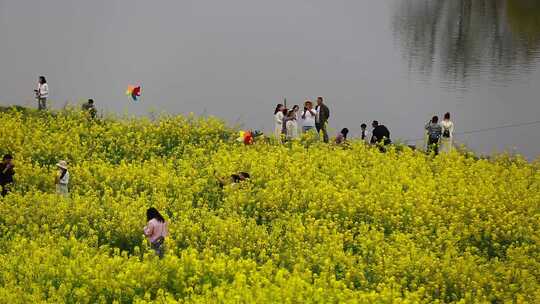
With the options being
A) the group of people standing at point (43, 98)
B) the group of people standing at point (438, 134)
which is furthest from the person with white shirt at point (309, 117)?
the group of people standing at point (43, 98)

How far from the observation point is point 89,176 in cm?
1761

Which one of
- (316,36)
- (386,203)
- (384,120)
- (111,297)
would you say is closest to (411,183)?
(386,203)

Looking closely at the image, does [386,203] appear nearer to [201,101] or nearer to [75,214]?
[75,214]

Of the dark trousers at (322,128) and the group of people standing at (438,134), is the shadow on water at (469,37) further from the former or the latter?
the dark trousers at (322,128)

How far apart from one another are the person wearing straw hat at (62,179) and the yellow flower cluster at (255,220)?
0.31 metres

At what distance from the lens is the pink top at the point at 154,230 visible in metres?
13.5

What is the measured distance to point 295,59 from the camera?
115 ft

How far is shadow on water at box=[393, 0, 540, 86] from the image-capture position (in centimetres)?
3431

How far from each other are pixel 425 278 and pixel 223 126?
9.51 m

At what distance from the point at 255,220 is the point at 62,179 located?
3.62 metres

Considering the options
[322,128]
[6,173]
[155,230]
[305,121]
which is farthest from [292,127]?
[155,230]

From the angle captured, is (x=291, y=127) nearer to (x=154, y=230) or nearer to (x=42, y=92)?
(x=42, y=92)

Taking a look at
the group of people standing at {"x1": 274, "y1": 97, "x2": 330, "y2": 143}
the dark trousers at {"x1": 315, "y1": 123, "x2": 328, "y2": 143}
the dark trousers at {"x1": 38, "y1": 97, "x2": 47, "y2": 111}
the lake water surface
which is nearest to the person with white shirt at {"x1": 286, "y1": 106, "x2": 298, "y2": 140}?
the group of people standing at {"x1": 274, "y1": 97, "x2": 330, "y2": 143}

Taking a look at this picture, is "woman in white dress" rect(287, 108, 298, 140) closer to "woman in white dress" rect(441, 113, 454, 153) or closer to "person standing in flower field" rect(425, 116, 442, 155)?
"person standing in flower field" rect(425, 116, 442, 155)
